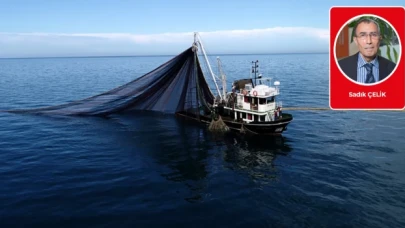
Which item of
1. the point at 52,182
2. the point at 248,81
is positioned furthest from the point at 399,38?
the point at 248,81

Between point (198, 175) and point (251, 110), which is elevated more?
point (251, 110)

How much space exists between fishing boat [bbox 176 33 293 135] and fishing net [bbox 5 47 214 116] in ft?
7.97

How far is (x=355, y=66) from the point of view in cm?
805

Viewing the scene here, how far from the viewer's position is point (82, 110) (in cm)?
5631

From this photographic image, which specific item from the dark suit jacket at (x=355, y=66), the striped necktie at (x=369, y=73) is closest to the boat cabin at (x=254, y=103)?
the dark suit jacket at (x=355, y=66)

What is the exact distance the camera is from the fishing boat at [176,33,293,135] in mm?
45719

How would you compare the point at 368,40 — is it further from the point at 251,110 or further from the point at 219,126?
the point at 219,126

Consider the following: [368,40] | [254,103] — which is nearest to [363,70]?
[368,40]

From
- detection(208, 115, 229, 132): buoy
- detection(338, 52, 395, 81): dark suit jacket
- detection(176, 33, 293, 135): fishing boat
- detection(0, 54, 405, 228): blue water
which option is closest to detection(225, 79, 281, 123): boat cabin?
detection(176, 33, 293, 135): fishing boat

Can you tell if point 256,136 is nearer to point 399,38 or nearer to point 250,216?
point 250,216

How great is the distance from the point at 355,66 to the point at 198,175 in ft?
86.9

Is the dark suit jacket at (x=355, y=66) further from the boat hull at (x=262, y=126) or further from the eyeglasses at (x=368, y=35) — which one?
the boat hull at (x=262, y=126)

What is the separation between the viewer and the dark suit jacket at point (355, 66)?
7.96 meters

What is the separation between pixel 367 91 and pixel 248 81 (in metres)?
44.7
